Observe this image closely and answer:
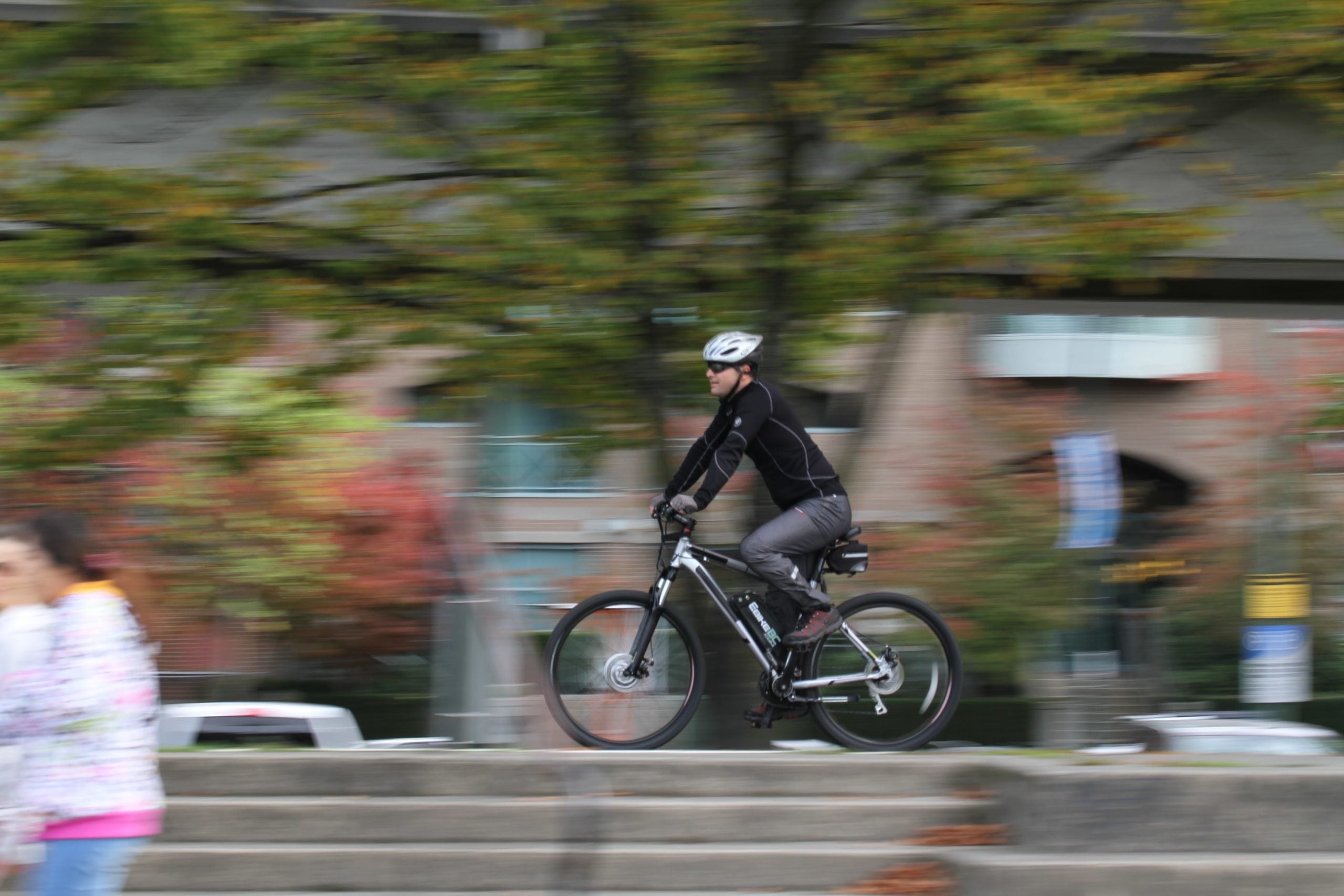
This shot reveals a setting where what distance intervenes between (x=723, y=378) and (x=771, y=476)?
1.95 feet

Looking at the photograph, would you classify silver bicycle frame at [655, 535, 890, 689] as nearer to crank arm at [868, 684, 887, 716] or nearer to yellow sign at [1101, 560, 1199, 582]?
crank arm at [868, 684, 887, 716]

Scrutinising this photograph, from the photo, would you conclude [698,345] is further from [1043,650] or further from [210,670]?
[210,670]

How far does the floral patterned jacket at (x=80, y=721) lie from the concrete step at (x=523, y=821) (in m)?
2.43

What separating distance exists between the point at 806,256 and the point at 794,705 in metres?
2.21

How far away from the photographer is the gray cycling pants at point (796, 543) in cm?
698

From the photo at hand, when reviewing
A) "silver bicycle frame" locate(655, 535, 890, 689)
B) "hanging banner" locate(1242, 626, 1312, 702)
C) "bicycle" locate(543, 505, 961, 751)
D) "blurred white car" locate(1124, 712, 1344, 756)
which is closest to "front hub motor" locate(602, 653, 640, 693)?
"bicycle" locate(543, 505, 961, 751)

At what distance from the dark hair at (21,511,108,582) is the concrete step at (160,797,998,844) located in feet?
8.39

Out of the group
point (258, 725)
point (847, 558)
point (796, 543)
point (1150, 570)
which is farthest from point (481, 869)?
point (1150, 570)

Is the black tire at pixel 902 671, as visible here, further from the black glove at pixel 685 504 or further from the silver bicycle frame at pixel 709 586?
the black glove at pixel 685 504

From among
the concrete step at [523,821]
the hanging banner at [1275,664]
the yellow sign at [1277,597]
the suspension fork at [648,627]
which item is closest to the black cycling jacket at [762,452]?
the suspension fork at [648,627]

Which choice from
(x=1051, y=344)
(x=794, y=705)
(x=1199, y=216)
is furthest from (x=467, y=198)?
(x=1051, y=344)

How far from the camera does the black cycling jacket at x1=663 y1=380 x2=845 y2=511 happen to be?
6.88 metres

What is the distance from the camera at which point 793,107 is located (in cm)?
686

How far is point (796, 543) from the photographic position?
7.02 metres
